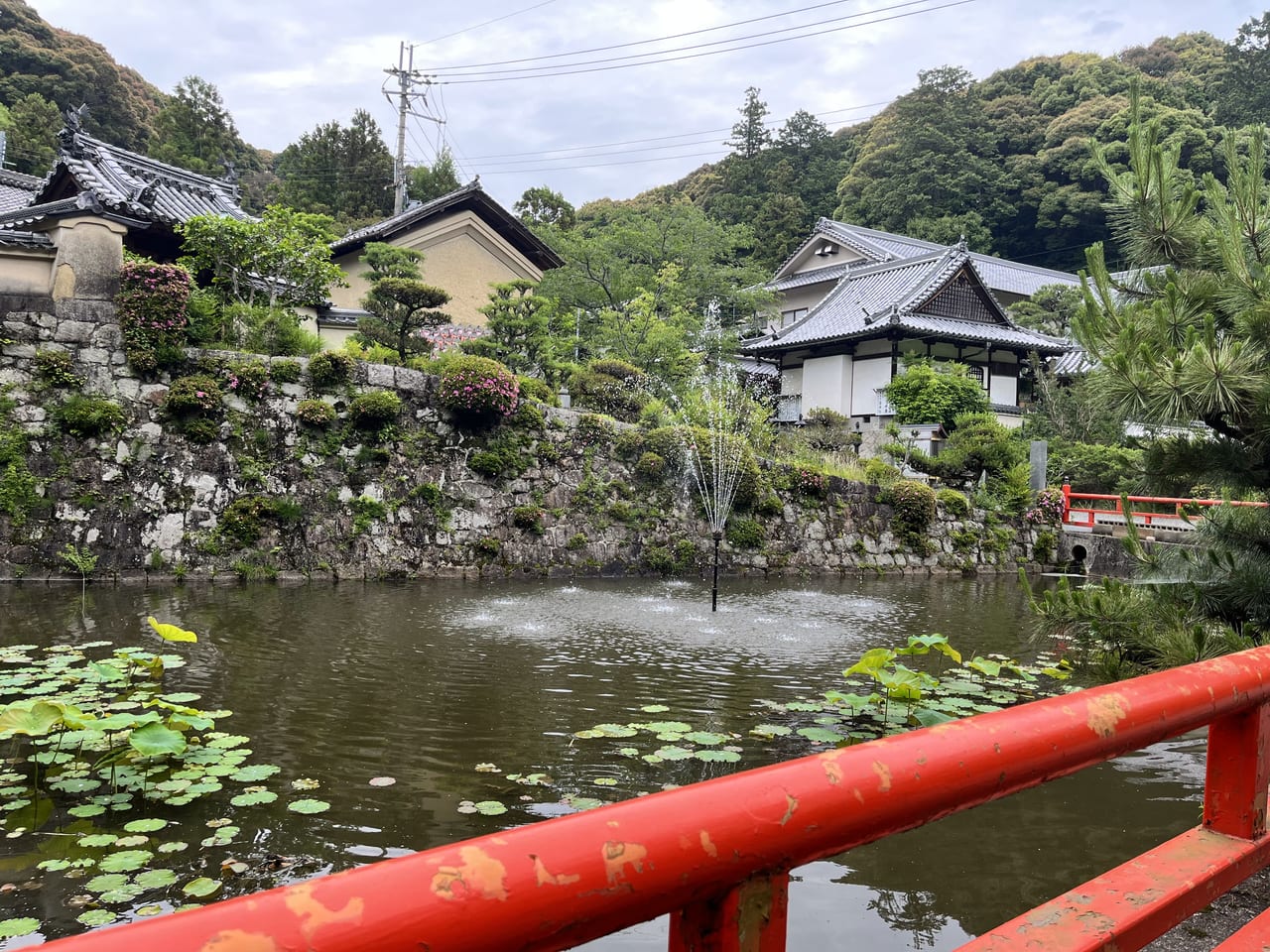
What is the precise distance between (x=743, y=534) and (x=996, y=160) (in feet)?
124

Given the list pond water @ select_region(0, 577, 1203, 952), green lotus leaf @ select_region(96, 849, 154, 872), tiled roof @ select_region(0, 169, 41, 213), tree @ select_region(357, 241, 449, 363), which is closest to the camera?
green lotus leaf @ select_region(96, 849, 154, 872)

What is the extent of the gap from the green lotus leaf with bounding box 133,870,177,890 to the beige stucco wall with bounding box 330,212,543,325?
65.5 feet

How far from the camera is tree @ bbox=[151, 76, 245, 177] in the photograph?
3459cm

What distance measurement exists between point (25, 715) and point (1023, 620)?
33.6 feet

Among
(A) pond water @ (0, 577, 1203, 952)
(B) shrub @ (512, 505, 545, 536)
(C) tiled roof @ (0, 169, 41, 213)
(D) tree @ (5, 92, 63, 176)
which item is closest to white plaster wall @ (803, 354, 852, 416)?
(B) shrub @ (512, 505, 545, 536)

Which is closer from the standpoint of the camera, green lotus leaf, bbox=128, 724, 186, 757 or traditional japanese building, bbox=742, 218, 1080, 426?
green lotus leaf, bbox=128, 724, 186, 757

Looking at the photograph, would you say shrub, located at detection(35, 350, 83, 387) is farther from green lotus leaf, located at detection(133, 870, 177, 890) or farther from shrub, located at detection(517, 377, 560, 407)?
green lotus leaf, located at detection(133, 870, 177, 890)

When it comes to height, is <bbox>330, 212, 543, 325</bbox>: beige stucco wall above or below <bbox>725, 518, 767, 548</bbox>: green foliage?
above

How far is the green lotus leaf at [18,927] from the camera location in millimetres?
2900

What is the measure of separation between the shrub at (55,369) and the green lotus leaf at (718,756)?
1069cm

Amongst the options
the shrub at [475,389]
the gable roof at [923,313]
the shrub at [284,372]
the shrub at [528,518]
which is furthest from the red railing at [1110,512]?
the shrub at [284,372]

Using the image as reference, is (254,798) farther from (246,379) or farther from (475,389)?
(475,389)

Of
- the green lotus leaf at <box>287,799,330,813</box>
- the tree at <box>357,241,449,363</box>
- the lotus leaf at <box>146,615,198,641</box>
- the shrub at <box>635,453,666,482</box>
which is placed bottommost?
the green lotus leaf at <box>287,799,330,813</box>

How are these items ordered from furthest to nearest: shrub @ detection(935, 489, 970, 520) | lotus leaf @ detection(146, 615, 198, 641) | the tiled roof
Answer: shrub @ detection(935, 489, 970, 520) → the tiled roof → lotus leaf @ detection(146, 615, 198, 641)
